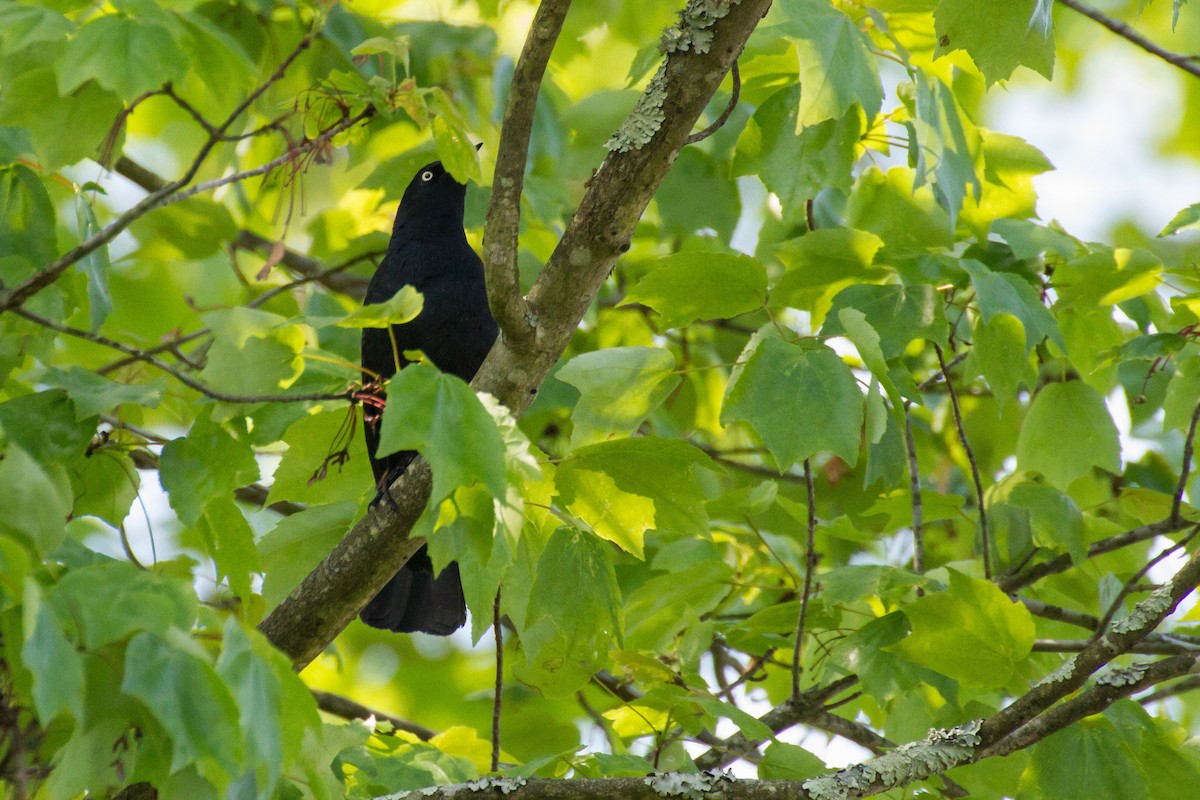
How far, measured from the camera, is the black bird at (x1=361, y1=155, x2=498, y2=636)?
123 inches

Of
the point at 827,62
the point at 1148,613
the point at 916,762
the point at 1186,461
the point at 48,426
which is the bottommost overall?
the point at 916,762

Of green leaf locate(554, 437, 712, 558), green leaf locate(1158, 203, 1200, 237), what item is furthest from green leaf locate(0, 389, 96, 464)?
green leaf locate(1158, 203, 1200, 237)

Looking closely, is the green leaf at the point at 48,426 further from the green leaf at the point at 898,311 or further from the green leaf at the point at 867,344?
the green leaf at the point at 898,311

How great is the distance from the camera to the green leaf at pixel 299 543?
2344 millimetres

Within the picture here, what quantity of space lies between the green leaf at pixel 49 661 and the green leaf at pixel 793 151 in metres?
1.72

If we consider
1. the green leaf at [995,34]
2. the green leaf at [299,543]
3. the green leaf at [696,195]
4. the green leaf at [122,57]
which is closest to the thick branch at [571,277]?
the green leaf at [299,543]

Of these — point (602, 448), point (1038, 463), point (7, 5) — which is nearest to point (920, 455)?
point (1038, 463)

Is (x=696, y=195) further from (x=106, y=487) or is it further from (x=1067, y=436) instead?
(x=106, y=487)

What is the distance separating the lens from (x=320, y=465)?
7.20 ft

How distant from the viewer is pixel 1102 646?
6.38ft

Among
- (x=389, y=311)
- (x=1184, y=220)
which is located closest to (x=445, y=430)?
(x=389, y=311)

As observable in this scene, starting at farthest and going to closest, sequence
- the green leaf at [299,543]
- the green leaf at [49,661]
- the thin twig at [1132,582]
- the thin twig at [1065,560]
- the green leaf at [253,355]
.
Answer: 1. the thin twig at [1065,560]
2. the green leaf at [299,543]
3. the thin twig at [1132,582]
4. the green leaf at [253,355]
5. the green leaf at [49,661]

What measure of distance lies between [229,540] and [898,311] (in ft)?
4.63

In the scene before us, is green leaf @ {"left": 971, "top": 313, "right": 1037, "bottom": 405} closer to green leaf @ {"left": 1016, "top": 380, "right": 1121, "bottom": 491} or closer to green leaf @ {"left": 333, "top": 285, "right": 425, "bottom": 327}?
green leaf @ {"left": 1016, "top": 380, "right": 1121, "bottom": 491}
